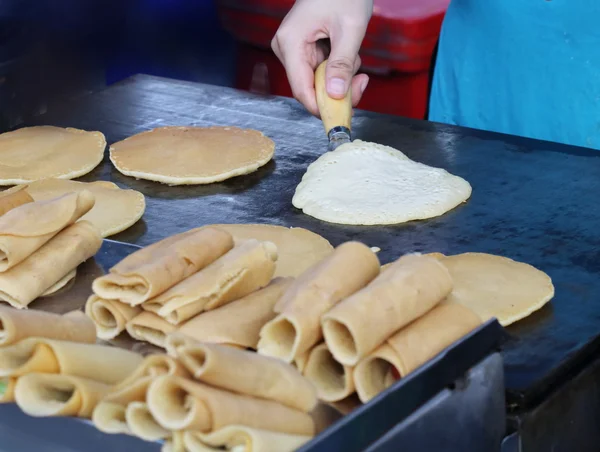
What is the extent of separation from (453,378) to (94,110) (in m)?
2.26

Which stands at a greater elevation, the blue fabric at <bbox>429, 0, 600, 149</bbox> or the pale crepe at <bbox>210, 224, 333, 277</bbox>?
the blue fabric at <bbox>429, 0, 600, 149</bbox>

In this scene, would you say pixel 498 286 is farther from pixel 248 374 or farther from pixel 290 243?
pixel 248 374

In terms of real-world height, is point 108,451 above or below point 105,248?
above

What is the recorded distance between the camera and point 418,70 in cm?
423

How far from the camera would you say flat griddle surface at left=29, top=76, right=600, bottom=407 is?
1.77 meters

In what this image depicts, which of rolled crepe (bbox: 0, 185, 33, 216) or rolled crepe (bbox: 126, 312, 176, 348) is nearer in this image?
rolled crepe (bbox: 126, 312, 176, 348)

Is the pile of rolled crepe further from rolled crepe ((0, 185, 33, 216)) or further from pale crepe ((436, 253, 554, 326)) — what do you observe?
rolled crepe ((0, 185, 33, 216))

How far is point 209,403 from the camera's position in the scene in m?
1.08

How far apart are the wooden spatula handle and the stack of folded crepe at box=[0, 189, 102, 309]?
102 centimetres

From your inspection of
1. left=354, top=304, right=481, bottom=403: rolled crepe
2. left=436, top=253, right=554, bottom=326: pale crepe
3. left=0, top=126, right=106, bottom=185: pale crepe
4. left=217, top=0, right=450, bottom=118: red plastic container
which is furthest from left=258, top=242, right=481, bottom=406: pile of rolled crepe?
left=217, top=0, right=450, bottom=118: red plastic container

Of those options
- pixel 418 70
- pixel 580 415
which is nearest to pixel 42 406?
pixel 580 415

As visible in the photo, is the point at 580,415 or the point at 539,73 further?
the point at 539,73

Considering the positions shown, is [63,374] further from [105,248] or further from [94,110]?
[94,110]

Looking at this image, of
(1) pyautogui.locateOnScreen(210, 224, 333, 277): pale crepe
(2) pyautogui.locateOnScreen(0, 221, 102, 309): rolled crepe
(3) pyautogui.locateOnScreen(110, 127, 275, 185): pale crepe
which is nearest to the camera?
(2) pyautogui.locateOnScreen(0, 221, 102, 309): rolled crepe
